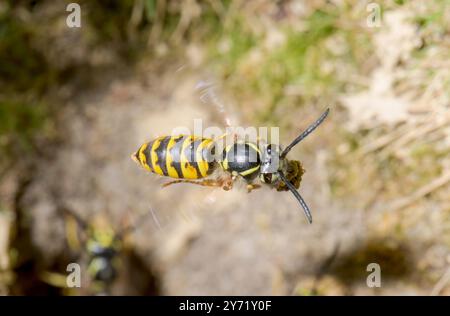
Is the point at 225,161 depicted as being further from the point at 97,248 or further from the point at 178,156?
the point at 97,248

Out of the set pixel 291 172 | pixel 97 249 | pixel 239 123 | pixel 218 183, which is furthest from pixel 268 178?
pixel 97 249

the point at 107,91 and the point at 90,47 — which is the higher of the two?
the point at 90,47

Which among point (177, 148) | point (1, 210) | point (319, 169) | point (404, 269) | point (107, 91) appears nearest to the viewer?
point (177, 148)

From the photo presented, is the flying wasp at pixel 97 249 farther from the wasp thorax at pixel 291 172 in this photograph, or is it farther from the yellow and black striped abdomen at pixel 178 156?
the wasp thorax at pixel 291 172

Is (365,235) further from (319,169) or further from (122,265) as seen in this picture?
(122,265)

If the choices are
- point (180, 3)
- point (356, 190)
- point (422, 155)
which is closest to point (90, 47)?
point (180, 3)

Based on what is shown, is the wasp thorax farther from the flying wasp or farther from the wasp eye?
the flying wasp

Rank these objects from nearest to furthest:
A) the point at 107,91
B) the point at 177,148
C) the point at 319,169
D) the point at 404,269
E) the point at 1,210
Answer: the point at 177,148, the point at 404,269, the point at 319,169, the point at 1,210, the point at 107,91
